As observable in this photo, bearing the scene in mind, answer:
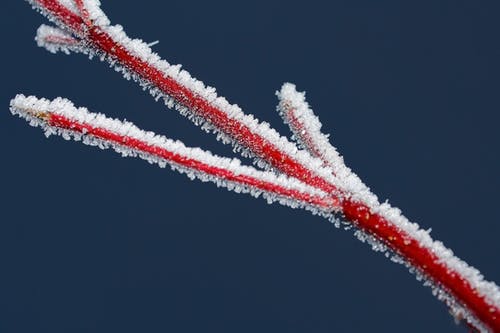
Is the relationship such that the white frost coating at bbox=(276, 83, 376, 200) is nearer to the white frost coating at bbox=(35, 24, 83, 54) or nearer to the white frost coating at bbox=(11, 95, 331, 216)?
the white frost coating at bbox=(11, 95, 331, 216)

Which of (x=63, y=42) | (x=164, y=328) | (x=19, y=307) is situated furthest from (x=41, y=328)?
(x=63, y=42)

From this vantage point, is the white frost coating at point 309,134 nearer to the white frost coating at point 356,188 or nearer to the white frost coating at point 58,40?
the white frost coating at point 356,188

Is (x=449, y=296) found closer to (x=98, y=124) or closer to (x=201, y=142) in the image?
(x=98, y=124)

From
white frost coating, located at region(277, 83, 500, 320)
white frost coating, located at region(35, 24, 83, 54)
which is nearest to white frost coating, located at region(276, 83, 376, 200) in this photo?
white frost coating, located at region(277, 83, 500, 320)

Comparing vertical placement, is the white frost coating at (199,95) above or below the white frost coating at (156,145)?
above

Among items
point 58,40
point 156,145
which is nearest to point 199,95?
point 156,145

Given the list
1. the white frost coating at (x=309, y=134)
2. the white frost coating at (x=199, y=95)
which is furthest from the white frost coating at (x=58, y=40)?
the white frost coating at (x=309, y=134)
